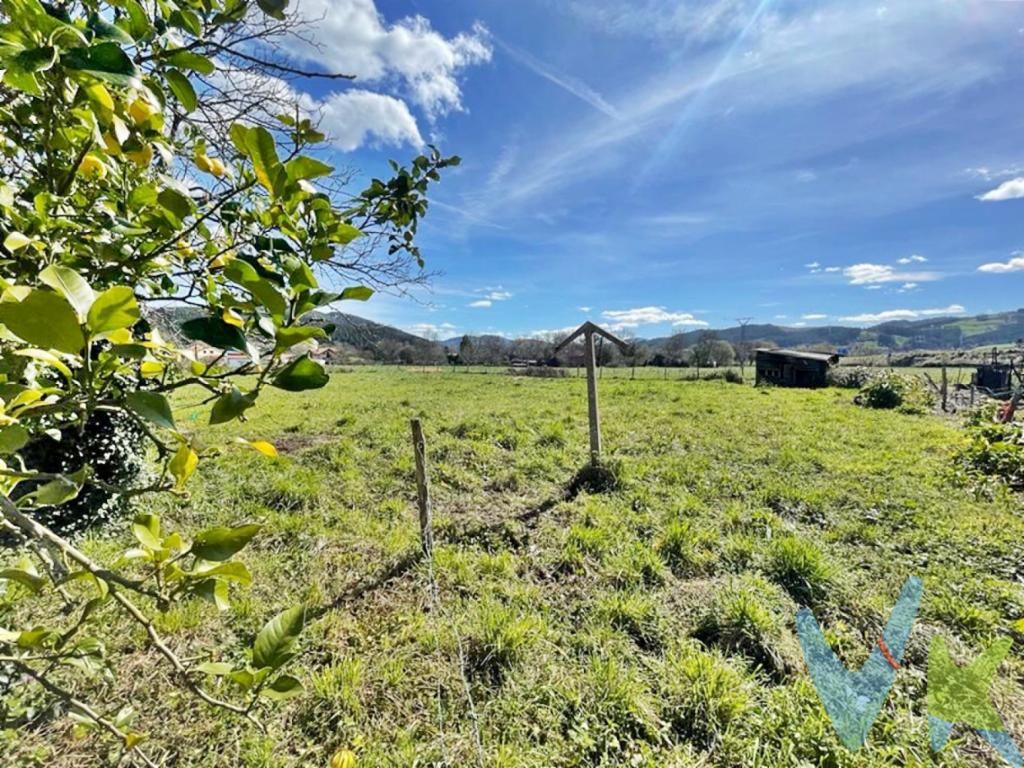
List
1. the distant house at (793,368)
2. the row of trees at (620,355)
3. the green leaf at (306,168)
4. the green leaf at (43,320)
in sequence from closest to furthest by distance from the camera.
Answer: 1. the green leaf at (43,320)
2. the green leaf at (306,168)
3. the distant house at (793,368)
4. the row of trees at (620,355)

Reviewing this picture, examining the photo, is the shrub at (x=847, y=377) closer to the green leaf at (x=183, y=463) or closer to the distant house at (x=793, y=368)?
the distant house at (x=793, y=368)

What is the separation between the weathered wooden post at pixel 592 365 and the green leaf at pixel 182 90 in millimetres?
5740

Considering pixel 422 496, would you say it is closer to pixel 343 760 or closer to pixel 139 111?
pixel 343 760

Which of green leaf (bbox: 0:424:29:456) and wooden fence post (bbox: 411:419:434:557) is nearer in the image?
green leaf (bbox: 0:424:29:456)

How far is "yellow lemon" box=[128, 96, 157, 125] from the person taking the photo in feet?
2.65

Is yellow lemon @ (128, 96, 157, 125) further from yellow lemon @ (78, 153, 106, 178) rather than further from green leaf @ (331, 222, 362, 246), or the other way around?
green leaf @ (331, 222, 362, 246)

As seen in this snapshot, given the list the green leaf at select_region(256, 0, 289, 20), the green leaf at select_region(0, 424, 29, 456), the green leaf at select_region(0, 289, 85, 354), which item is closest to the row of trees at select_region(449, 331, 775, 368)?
the green leaf at select_region(256, 0, 289, 20)

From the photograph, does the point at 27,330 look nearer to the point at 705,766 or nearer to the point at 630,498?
the point at 705,766

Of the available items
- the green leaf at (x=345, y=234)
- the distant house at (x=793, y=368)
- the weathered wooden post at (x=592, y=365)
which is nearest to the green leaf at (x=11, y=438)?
the green leaf at (x=345, y=234)

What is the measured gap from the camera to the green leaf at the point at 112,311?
44cm

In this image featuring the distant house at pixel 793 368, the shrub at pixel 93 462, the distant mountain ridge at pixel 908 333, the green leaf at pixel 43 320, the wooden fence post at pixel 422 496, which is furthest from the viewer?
the distant mountain ridge at pixel 908 333

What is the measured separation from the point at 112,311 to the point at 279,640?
1.91ft

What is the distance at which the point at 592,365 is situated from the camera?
659 centimetres

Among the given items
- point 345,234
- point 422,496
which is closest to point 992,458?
point 422,496
